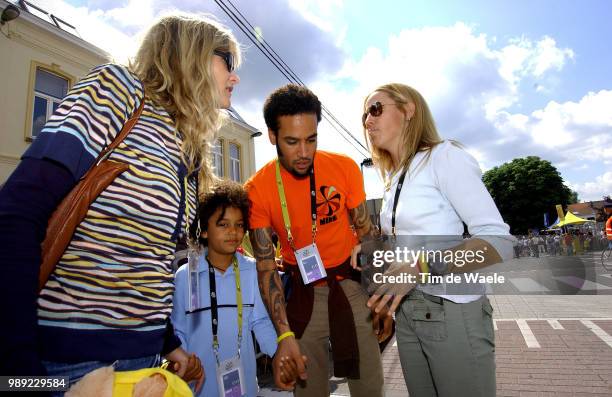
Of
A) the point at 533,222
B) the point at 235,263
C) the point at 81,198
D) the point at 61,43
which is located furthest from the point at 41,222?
the point at 533,222

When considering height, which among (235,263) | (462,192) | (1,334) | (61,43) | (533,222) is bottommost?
(1,334)

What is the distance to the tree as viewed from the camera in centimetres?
4394

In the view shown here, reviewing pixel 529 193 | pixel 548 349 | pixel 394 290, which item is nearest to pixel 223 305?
pixel 394 290

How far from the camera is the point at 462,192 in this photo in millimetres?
1609

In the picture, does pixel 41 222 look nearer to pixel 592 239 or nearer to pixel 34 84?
pixel 34 84

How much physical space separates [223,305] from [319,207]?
3.48ft

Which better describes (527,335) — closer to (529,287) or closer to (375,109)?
(375,109)

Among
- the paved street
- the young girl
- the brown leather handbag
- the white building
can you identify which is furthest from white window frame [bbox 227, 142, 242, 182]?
the brown leather handbag

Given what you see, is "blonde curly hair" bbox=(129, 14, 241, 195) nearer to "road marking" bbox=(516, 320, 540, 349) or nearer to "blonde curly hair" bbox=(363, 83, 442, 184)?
"blonde curly hair" bbox=(363, 83, 442, 184)

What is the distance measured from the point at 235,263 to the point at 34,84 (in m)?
11.9

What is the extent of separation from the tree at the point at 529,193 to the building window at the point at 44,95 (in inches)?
1817

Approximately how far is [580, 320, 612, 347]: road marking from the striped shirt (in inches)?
285

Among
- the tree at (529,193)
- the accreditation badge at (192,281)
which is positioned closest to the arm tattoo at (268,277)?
the accreditation badge at (192,281)

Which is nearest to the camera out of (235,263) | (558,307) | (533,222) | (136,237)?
(136,237)
